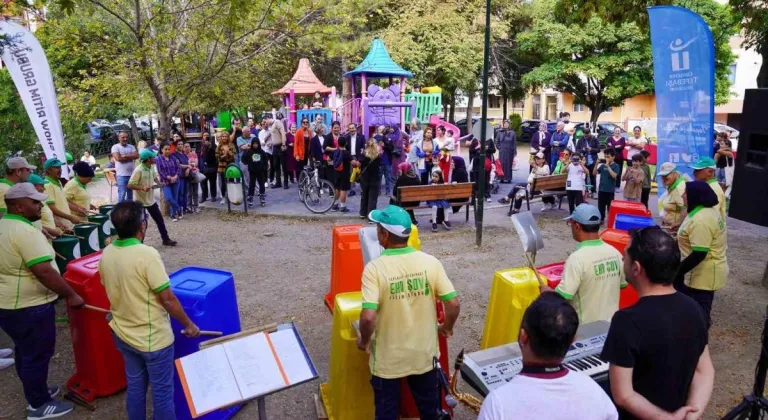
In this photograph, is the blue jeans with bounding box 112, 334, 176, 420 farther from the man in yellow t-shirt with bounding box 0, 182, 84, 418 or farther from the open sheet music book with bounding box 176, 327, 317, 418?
the open sheet music book with bounding box 176, 327, 317, 418

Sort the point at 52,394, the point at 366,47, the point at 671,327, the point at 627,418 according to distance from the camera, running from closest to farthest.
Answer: the point at 671,327 < the point at 627,418 < the point at 52,394 < the point at 366,47

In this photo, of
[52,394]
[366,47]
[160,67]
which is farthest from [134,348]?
[366,47]

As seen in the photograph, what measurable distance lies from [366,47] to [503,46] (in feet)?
38.3

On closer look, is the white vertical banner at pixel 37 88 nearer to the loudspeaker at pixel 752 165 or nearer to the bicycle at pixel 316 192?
the bicycle at pixel 316 192

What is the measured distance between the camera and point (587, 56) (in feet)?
97.3

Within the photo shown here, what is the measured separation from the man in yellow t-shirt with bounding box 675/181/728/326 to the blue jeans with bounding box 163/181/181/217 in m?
9.67

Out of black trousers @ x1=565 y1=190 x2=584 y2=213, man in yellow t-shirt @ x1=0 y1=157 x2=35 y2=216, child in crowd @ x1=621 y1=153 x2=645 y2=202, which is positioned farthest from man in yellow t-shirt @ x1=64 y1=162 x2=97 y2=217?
child in crowd @ x1=621 y1=153 x2=645 y2=202

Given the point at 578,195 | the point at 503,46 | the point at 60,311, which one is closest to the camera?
the point at 60,311

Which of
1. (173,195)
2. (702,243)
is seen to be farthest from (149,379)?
(173,195)

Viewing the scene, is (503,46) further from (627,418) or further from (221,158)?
(627,418)

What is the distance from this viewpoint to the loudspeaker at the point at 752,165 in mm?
5703

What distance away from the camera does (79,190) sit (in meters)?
7.72

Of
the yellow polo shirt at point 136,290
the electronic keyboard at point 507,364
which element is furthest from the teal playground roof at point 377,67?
the electronic keyboard at point 507,364

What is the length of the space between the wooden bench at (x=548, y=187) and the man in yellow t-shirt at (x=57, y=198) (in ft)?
27.1
